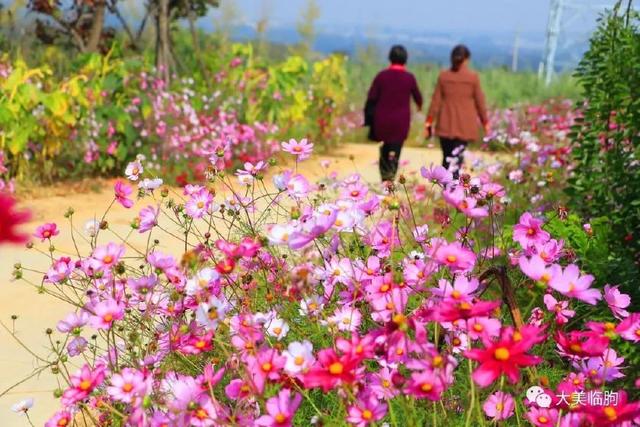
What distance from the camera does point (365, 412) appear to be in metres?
1.50

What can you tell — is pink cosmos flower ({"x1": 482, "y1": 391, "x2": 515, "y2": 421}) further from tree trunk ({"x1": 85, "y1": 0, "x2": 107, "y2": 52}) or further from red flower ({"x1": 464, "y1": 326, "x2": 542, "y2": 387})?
tree trunk ({"x1": 85, "y1": 0, "x2": 107, "y2": 52})

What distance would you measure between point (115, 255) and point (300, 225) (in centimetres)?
48

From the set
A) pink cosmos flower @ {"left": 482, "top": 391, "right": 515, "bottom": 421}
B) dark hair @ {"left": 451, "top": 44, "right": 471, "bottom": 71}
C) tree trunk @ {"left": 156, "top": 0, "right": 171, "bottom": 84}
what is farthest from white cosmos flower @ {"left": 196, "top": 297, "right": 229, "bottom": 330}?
tree trunk @ {"left": 156, "top": 0, "right": 171, "bottom": 84}

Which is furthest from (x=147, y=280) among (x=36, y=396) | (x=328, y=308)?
(x=36, y=396)

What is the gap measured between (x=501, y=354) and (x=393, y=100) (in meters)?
6.07

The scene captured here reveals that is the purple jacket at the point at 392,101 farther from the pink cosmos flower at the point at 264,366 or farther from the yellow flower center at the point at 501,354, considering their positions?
the yellow flower center at the point at 501,354

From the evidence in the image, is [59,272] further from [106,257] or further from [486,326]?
[486,326]

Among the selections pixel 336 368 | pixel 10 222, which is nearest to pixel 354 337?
pixel 336 368

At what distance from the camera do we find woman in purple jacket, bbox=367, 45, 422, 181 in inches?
288

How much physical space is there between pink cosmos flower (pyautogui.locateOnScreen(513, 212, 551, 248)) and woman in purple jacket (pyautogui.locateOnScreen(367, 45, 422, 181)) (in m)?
5.16

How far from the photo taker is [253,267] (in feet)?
8.05

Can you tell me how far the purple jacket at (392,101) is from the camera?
7312 millimetres

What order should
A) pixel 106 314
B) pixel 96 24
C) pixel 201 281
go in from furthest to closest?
1. pixel 96 24
2. pixel 106 314
3. pixel 201 281

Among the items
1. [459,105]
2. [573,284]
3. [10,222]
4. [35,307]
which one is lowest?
[35,307]
